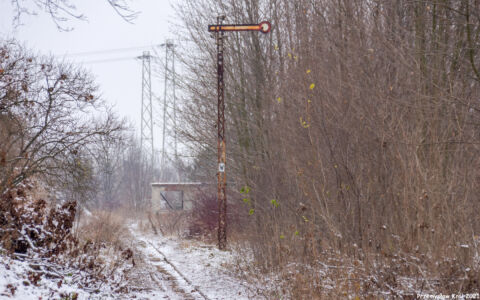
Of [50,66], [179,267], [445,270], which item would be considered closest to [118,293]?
[179,267]

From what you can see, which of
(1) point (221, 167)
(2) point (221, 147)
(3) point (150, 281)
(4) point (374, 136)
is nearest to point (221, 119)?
(2) point (221, 147)

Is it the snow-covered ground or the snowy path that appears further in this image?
the snowy path

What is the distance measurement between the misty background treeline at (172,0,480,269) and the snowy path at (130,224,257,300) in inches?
42.7

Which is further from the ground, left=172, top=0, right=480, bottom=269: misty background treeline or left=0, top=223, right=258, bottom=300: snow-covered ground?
left=172, top=0, right=480, bottom=269: misty background treeline

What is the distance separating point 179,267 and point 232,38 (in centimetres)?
756

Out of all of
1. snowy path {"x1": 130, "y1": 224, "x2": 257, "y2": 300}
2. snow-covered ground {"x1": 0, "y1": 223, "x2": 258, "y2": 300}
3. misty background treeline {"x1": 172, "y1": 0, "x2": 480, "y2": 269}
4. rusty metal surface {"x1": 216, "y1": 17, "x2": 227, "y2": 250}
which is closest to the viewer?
misty background treeline {"x1": 172, "y1": 0, "x2": 480, "y2": 269}

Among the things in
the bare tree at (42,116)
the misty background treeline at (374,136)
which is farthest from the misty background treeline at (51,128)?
the misty background treeline at (374,136)

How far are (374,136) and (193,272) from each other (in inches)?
251

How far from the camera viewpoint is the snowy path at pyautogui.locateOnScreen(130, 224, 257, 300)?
9.60m

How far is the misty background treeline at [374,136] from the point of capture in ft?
22.6

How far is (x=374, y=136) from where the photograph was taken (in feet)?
27.3

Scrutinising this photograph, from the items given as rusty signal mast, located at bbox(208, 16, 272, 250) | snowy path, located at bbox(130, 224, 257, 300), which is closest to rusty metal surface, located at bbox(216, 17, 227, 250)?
rusty signal mast, located at bbox(208, 16, 272, 250)

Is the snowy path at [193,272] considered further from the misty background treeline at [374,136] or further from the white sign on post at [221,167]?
the white sign on post at [221,167]

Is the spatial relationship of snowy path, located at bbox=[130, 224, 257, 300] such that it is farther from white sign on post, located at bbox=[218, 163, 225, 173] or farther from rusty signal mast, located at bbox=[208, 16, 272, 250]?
white sign on post, located at bbox=[218, 163, 225, 173]
